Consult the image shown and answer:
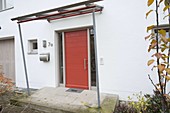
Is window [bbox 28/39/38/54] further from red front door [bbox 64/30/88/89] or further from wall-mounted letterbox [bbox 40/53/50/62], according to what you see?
red front door [bbox 64/30/88/89]

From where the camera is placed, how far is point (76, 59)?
556cm

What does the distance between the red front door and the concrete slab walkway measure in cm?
48

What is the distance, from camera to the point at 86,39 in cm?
534

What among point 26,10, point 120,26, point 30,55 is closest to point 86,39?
point 120,26

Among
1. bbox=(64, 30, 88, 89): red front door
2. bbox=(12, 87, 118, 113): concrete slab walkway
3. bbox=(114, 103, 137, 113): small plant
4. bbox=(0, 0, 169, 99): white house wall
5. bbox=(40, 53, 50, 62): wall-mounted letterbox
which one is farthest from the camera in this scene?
bbox=(40, 53, 50, 62): wall-mounted letterbox

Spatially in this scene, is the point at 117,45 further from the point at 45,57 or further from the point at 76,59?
the point at 45,57

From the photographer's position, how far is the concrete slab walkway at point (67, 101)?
155 inches

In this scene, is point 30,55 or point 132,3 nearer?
point 132,3

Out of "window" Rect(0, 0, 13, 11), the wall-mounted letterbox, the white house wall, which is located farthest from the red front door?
"window" Rect(0, 0, 13, 11)

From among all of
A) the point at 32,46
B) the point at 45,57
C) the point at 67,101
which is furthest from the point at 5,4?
the point at 67,101

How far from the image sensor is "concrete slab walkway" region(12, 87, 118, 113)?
3.94 meters

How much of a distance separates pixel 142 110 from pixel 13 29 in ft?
22.2

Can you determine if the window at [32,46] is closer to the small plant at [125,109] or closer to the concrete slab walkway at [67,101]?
the concrete slab walkway at [67,101]

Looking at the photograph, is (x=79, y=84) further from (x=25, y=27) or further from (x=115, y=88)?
(x=25, y=27)
